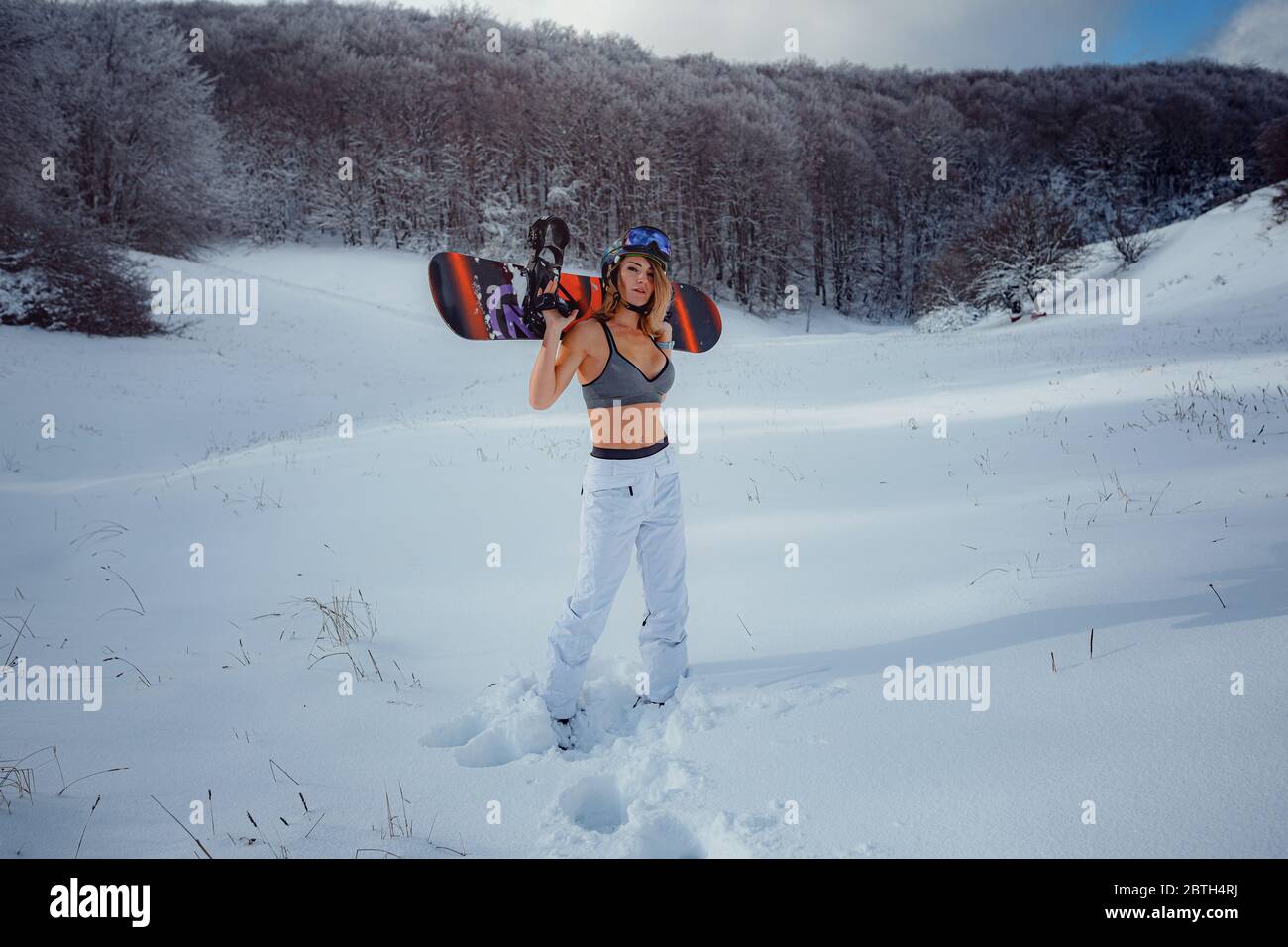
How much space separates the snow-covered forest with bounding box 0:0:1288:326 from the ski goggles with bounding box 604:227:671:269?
24.6m

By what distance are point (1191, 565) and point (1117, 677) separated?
5.19ft

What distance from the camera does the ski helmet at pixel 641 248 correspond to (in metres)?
3.15

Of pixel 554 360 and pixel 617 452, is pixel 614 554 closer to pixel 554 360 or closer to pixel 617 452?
pixel 617 452

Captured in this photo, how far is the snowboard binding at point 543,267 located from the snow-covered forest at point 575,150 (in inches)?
970

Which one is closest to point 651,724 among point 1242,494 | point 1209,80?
point 1242,494

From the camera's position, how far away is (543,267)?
9.14 ft

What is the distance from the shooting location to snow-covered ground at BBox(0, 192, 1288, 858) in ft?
7.39

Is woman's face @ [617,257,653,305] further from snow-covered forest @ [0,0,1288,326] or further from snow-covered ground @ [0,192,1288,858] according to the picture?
snow-covered forest @ [0,0,1288,326]

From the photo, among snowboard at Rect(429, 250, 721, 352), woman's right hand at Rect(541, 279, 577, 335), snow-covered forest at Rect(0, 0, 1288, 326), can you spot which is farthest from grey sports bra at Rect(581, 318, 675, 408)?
snow-covered forest at Rect(0, 0, 1288, 326)

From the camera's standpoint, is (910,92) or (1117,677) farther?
(910,92)

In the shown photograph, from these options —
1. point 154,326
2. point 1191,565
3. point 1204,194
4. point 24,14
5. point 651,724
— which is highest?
point 1204,194

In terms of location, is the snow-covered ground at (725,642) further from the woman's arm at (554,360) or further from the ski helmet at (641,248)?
the ski helmet at (641,248)

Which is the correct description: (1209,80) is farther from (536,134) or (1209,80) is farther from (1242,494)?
(1242,494)

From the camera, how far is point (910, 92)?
74938mm
